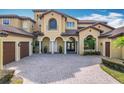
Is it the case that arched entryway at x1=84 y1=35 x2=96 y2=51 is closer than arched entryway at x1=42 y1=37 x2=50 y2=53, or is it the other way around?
arched entryway at x1=84 y1=35 x2=96 y2=51

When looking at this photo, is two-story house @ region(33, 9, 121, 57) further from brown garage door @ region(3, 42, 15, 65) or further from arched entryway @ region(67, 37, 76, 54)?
brown garage door @ region(3, 42, 15, 65)

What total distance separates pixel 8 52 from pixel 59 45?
14943 millimetres

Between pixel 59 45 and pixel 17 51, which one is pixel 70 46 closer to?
pixel 59 45

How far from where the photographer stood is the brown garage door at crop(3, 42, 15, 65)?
1738cm

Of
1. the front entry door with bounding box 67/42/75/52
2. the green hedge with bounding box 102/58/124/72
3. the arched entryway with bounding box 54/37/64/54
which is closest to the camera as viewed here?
the green hedge with bounding box 102/58/124/72

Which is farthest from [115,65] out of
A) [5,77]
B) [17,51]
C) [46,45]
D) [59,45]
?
[46,45]

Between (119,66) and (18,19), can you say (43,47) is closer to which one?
(18,19)

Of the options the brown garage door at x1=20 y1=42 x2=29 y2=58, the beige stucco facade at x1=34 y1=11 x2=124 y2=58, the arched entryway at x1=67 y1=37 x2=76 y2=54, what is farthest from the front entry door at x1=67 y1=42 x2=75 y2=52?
the brown garage door at x1=20 y1=42 x2=29 y2=58

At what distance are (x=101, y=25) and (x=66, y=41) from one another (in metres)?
5.58

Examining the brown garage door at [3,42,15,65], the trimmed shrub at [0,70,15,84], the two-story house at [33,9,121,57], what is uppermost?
the two-story house at [33,9,121,57]

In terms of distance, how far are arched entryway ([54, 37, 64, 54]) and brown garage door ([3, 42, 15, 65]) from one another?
1323cm

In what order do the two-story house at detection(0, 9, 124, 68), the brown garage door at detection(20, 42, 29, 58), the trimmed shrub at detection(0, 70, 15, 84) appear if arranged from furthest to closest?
the two-story house at detection(0, 9, 124, 68) → the brown garage door at detection(20, 42, 29, 58) → the trimmed shrub at detection(0, 70, 15, 84)

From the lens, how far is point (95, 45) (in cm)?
2923
